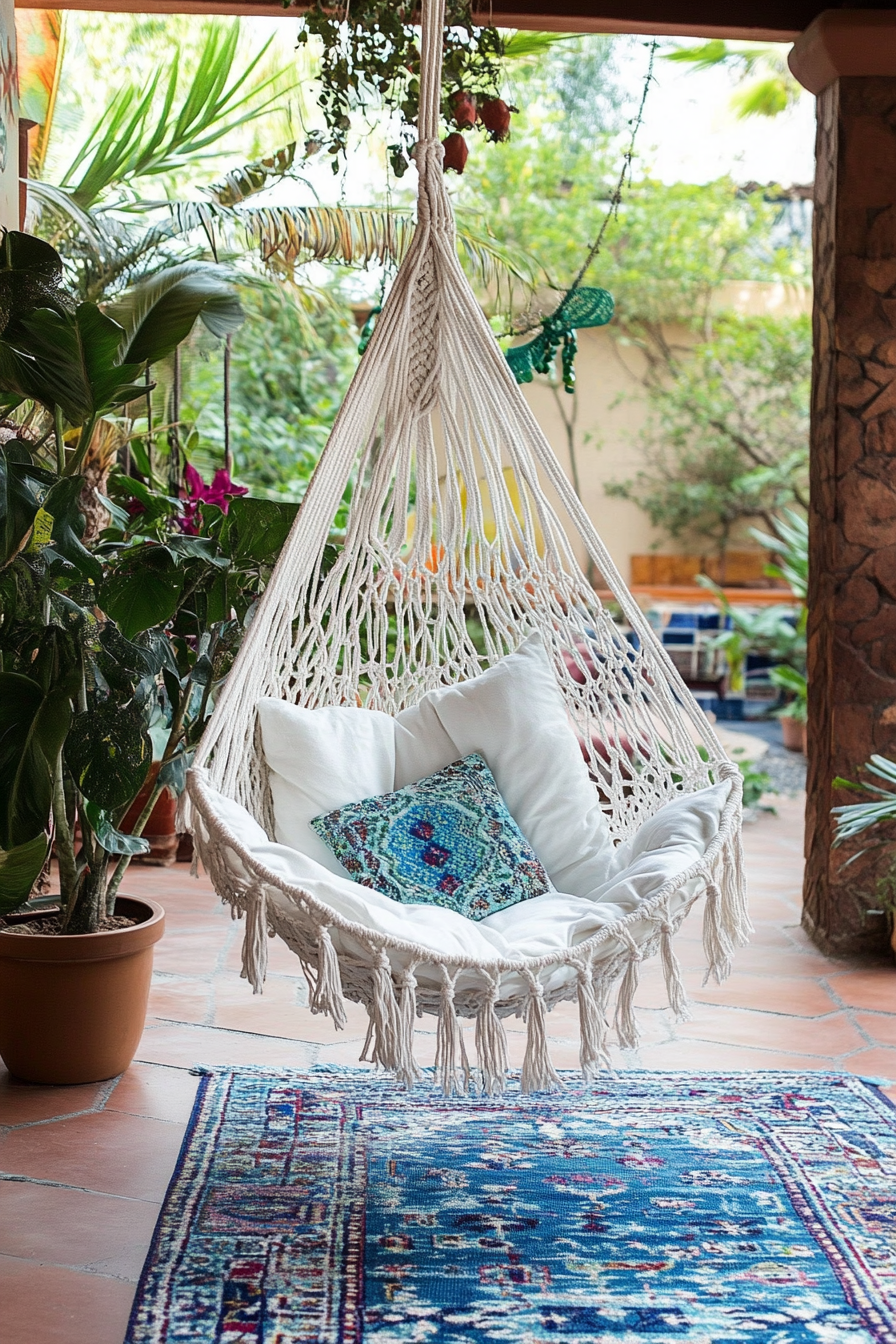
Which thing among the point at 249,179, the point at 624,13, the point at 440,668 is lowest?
the point at 440,668

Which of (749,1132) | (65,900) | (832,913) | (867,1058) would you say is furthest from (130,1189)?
(832,913)

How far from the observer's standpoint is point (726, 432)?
26.1ft

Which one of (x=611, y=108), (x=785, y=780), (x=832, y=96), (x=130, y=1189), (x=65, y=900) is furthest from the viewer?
(x=611, y=108)

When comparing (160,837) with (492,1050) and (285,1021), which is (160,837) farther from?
(492,1050)

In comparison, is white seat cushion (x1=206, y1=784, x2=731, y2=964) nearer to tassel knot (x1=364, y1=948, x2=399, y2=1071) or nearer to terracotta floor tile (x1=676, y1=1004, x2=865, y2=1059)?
tassel knot (x1=364, y1=948, x2=399, y2=1071)

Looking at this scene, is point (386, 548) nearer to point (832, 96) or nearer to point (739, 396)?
point (832, 96)

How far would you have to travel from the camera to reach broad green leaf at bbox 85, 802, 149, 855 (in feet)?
Answer: 6.25

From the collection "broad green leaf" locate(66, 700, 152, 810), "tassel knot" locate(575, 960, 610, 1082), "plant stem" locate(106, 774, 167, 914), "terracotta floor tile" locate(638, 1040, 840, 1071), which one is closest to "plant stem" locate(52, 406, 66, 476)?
"broad green leaf" locate(66, 700, 152, 810)

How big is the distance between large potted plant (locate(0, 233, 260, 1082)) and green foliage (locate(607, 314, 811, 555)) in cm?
623

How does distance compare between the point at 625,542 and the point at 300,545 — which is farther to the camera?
the point at 625,542

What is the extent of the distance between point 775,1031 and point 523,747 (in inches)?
29.6

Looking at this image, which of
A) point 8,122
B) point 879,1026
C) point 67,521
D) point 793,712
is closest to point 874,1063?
point 879,1026

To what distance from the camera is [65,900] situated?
206 centimetres

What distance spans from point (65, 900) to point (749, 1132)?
1148mm
